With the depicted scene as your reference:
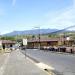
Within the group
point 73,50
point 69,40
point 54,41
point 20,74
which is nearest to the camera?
point 20,74

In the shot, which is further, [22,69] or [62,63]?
[62,63]

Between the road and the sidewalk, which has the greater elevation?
the sidewalk

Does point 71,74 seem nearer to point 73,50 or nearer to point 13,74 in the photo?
point 13,74

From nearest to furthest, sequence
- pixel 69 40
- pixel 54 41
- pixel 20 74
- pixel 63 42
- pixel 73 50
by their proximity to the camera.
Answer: pixel 20 74 → pixel 73 50 → pixel 69 40 → pixel 63 42 → pixel 54 41

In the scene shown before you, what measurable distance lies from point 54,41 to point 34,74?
573 ft

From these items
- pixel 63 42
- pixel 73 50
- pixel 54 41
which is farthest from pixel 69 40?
pixel 73 50

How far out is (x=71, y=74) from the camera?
22.4m

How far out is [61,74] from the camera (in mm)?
22469

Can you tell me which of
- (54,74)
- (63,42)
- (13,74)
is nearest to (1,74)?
(13,74)

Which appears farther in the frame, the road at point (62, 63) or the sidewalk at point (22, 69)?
the road at point (62, 63)

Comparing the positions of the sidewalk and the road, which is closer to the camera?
the sidewalk

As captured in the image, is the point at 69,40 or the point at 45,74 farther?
the point at 69,40

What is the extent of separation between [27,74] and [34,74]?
46 cm

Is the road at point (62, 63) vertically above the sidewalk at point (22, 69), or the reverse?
the sidewalk at point (22, 69)
